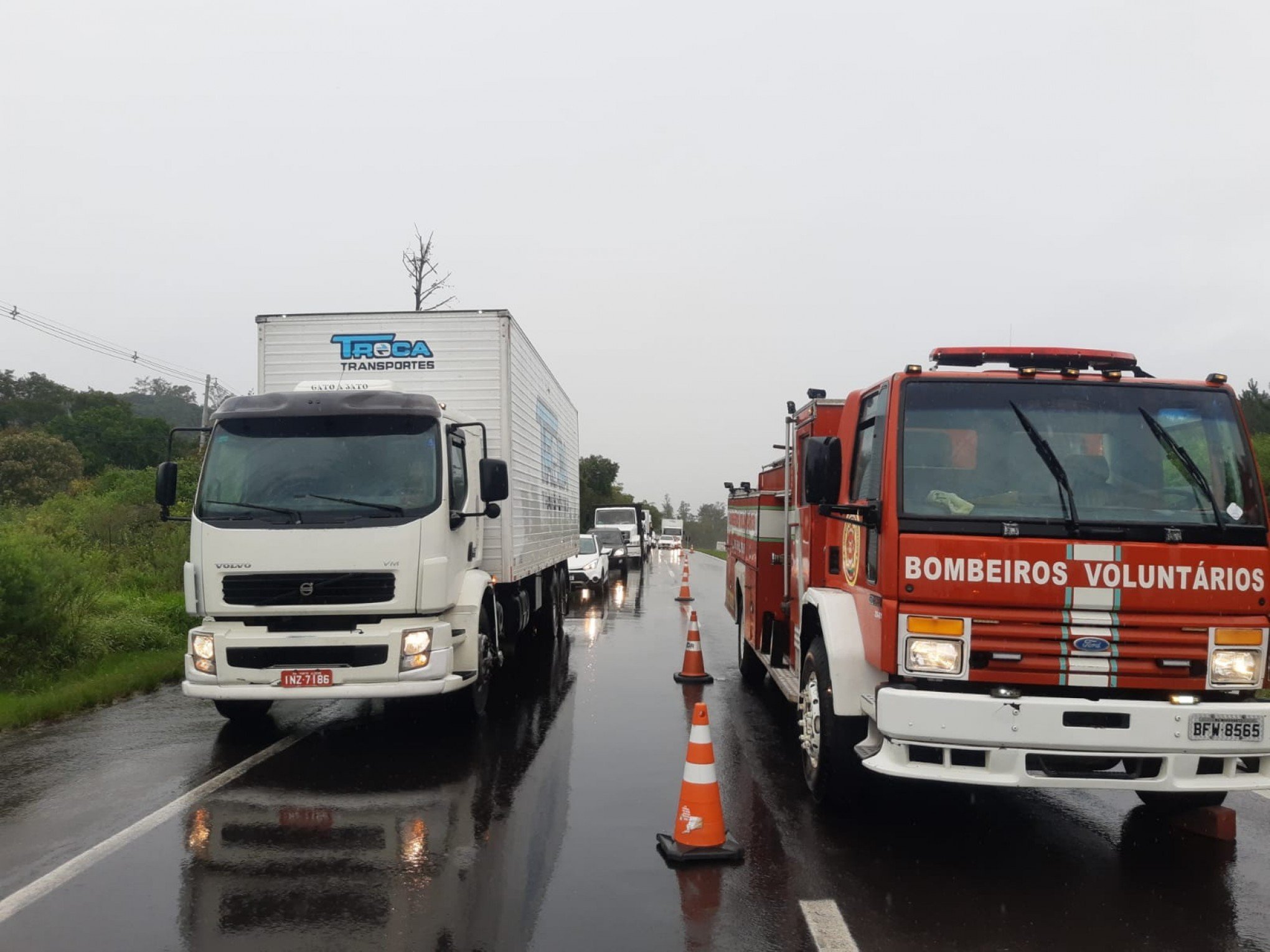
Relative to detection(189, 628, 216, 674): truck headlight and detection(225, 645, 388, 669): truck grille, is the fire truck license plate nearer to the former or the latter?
detection(225, 645, 388, 669): truck grille

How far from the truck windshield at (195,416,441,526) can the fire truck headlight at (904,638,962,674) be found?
13.1ft

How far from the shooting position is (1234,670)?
492cm

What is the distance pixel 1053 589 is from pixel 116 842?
522cm

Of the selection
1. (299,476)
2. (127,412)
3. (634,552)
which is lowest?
(634,552)

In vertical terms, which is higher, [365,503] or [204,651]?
[365,503]

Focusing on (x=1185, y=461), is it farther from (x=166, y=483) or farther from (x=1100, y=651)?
(x=166, y=483)

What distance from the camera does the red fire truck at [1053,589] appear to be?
475 cm

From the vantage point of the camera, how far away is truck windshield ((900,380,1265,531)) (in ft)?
16.8

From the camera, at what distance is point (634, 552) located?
1426 inches

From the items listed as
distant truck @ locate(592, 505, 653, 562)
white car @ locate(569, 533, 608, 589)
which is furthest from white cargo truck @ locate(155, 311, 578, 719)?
distant truck @ locate(592, 505, 653, 562)

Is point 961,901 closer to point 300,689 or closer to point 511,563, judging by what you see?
point 300,689

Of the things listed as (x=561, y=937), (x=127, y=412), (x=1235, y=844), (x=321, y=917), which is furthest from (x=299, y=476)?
(x=127, y=412)

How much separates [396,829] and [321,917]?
1232 millimetres

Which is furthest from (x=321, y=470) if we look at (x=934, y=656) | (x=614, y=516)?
(x=614, y=516)
